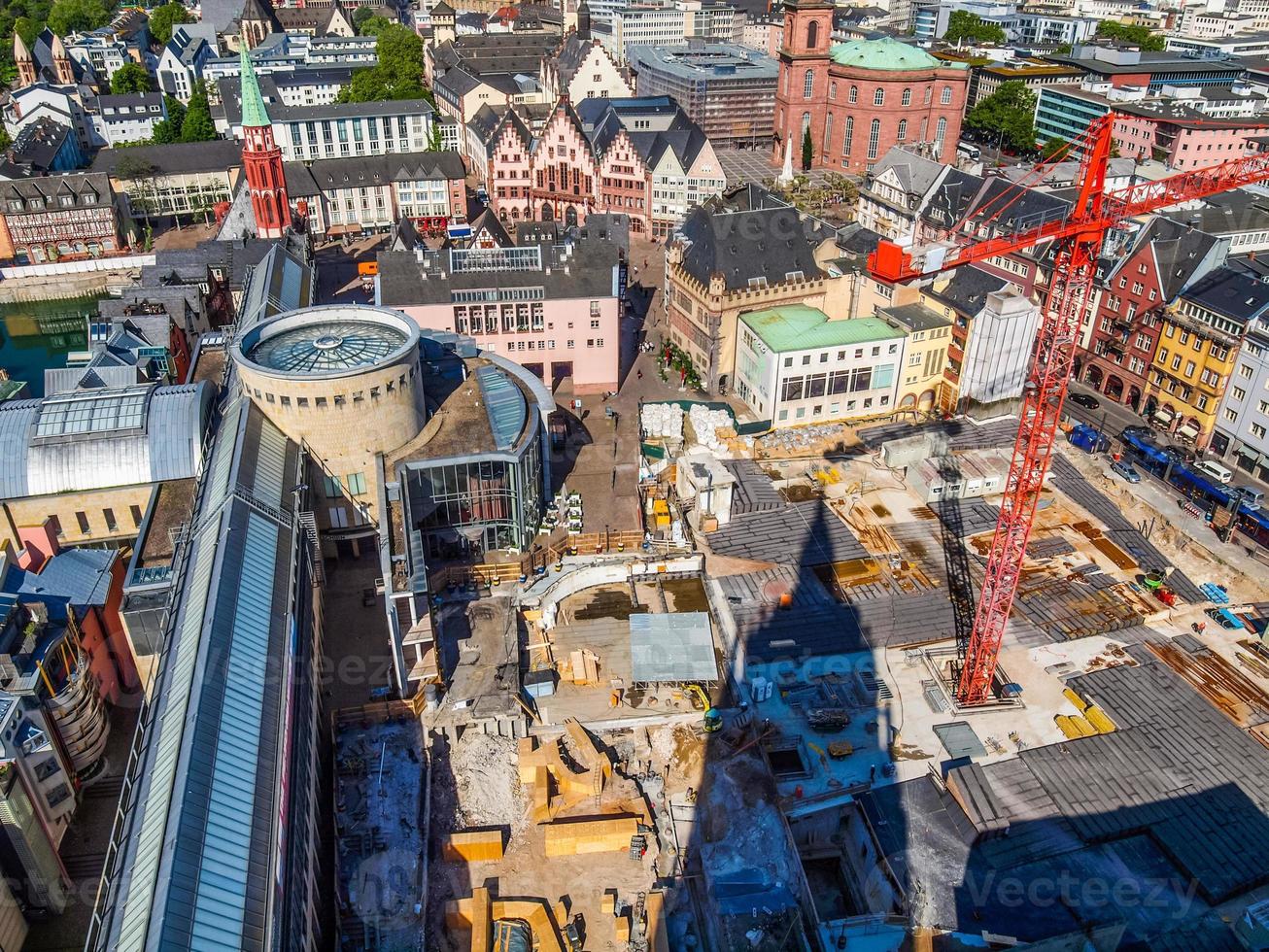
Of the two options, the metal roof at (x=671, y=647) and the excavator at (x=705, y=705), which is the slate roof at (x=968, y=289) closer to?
the metal roof at (x=671, y=647)

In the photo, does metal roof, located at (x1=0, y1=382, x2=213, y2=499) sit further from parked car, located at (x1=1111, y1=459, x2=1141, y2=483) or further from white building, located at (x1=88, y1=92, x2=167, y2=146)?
white building, located at (x1=88, y1=92, x2=167, y2=146)

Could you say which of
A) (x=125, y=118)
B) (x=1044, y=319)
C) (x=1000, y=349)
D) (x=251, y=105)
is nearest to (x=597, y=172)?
(x=251, y=105)

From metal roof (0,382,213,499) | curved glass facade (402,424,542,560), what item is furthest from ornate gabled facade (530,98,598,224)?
metal roof (0,382,213,499)

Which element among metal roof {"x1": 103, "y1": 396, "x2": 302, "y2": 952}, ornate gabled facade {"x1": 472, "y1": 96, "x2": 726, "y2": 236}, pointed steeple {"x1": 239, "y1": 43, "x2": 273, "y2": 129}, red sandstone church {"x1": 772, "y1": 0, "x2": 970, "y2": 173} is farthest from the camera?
red sandstone church {"x1": 772, "y1": 0, "x2": 970, "y2": 173}

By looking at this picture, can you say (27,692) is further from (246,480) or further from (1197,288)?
(1197,288)

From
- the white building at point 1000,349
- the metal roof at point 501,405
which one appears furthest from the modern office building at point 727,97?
the metal roof at point 501,405
